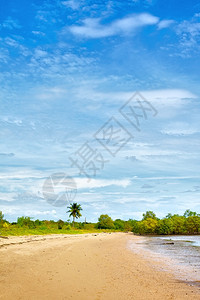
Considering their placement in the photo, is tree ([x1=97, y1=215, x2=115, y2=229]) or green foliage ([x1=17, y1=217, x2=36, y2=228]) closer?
green foliage ([x1=17, y1=217, x2=36, y2=228])

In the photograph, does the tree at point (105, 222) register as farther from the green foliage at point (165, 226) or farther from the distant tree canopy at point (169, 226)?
the green foliage at point (165, 226)

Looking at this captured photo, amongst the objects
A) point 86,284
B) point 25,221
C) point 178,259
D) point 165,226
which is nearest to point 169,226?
point 165,226

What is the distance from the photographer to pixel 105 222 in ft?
579

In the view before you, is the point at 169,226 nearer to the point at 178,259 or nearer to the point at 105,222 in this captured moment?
the point at 105,222

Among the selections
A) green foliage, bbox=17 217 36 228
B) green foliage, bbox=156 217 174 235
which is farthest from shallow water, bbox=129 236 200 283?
green foliage, bbox=156 217 174 235

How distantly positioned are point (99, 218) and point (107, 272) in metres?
167

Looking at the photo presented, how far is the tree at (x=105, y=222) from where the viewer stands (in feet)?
575

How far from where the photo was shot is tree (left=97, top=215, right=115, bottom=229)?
17525 cm

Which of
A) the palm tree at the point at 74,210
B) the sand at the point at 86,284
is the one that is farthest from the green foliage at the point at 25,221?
the sand at the point at 86,284

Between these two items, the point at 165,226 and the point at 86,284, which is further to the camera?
the point at 165,226

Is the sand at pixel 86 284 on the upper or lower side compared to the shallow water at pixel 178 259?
upper

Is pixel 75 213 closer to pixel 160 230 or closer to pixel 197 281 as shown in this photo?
pixel 160 230

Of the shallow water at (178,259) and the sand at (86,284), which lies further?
the shallow water at (178,259)

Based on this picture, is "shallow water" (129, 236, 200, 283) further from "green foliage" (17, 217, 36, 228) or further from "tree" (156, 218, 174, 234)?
"tree" (156, 218, 174, 234)
